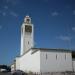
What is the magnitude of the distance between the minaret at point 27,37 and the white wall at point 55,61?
24770 mm

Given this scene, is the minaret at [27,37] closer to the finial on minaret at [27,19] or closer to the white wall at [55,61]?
the finial on minaret at [27,19]

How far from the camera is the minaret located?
74.7 m

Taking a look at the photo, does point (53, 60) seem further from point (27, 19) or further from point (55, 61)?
point (27, 19)

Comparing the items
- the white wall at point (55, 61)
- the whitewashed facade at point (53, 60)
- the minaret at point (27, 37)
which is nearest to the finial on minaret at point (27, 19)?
the minaret at point (27, 37)

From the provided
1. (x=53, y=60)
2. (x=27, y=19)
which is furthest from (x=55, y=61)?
(x=27, y=19)

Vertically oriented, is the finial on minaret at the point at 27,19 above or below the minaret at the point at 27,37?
above

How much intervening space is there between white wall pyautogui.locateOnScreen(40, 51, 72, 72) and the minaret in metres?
24.8

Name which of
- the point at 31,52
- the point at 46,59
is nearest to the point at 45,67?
the point at 46,59

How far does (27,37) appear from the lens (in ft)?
248

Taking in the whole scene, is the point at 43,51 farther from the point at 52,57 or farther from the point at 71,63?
the point at 71,63

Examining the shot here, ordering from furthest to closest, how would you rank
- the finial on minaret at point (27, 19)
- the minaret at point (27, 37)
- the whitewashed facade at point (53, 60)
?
the finial on minaret at point (27, 19), the minaret at point (27, 37), the whitewashed facade at point (53, 60)

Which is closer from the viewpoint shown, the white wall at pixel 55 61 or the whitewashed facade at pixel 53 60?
the whitewashed facade at pixel 53 60

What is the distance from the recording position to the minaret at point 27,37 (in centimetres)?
7469

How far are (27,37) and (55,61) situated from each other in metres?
27.2
